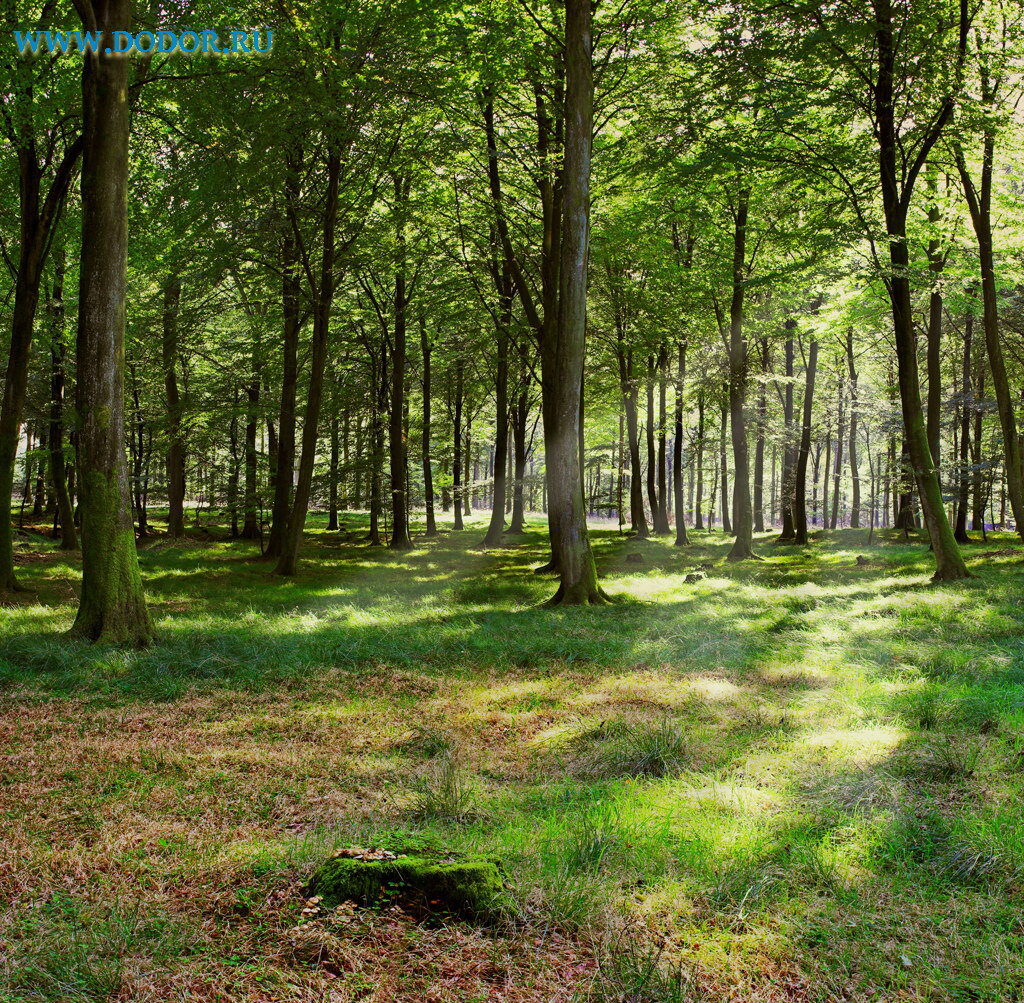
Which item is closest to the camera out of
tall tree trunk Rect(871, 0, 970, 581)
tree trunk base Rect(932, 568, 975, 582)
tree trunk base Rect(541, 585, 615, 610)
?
tree trunk base Rect(541, 585, 615, 610)

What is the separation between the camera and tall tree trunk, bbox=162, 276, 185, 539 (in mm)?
21438

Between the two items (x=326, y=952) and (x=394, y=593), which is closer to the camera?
(x=326, y=952)

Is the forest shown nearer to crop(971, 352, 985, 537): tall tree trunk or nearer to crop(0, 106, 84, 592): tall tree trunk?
crop(0, 106, 84, 592): tall tree trunk

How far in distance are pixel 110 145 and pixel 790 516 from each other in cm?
2742

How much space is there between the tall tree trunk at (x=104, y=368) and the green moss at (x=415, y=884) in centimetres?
596

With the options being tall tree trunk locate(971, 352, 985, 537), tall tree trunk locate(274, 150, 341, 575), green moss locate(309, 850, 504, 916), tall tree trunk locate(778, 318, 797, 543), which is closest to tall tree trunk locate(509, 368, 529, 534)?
tall tree trunk locate(778, 318, 797, 543)

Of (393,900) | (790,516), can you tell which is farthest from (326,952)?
(790,516)

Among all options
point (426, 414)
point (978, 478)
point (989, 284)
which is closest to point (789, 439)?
point (978, 478)

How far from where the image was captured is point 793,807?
381 cm

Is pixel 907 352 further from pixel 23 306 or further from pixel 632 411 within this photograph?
pixel 23 306

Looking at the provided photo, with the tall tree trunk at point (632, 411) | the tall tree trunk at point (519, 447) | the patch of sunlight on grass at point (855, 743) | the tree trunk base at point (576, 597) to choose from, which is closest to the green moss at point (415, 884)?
the patch of sunlight on grass at point (855, 743)

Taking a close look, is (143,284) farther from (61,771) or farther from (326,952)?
(326,952)

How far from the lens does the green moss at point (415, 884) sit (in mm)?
2824

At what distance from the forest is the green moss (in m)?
0.02
